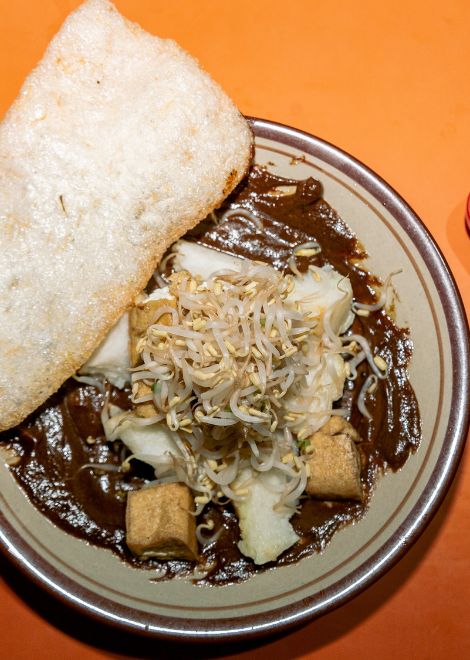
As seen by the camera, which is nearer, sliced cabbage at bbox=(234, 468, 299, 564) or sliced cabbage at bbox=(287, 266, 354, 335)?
sliced cabbage at bbox=(234, 468, 299, 564)

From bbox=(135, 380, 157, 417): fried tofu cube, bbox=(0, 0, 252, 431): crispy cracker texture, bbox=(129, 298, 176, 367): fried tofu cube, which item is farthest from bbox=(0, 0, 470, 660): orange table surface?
bbox=(135, 380, 157, 417): fried tofu cube

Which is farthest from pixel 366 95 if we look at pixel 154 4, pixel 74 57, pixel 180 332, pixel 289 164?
pixel 180 332

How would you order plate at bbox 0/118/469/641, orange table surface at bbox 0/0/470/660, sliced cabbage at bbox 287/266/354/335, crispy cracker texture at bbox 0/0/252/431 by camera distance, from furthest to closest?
orange table surface at bbox 0/0/470/660 < sliced cabbage at bbox 287/266/354/335 < crispy cracker texture at bbox 0/0/252/431 < plate at bbox 0/118/469/641

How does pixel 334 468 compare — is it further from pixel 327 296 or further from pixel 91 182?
pixel 91 182

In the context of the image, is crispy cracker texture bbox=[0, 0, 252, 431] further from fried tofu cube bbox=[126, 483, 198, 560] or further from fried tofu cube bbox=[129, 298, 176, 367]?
fried tofu cube bbox=[126, 483, 198, 560]

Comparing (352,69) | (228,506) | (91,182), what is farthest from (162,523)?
(352,69)

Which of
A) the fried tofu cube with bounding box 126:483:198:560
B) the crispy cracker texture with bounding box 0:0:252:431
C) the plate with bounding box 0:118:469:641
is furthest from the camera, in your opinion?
the crispy cracker texture with bounding box 0:0:252:431

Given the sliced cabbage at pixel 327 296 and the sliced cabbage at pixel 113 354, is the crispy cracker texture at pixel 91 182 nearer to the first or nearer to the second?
the sliced cabbage at pixel 113 354

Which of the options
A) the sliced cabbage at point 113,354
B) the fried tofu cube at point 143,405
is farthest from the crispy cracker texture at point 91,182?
the fried tofu cube at point 143,405
